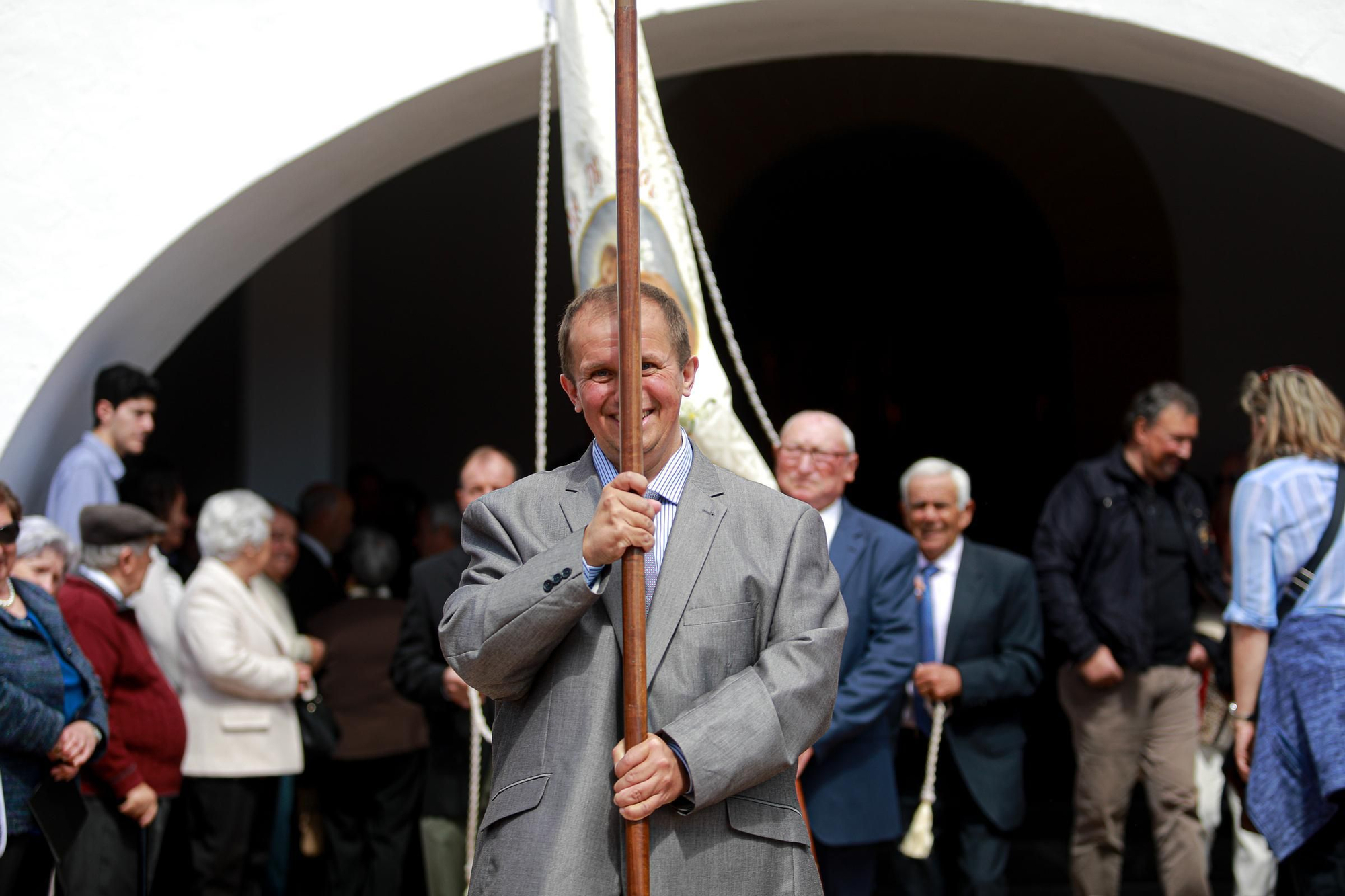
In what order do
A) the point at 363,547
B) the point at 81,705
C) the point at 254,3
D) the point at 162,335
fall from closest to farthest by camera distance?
the point at 81,705, the point at 254,3, the point at 162,335, the point at 363,547

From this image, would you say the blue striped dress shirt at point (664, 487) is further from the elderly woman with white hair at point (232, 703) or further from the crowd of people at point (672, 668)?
the elderly woman with white hair at point (232, 703)

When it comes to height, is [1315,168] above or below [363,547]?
above

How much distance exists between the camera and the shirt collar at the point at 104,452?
184 inches

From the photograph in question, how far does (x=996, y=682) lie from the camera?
4.72 metres

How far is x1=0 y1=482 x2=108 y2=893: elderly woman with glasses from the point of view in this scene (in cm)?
354

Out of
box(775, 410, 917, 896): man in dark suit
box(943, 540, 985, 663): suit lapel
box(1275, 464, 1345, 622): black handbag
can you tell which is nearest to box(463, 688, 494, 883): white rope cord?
box(775, 410, 917, 896): man in dark suit

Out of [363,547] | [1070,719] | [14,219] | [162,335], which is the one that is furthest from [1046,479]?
[14,219]

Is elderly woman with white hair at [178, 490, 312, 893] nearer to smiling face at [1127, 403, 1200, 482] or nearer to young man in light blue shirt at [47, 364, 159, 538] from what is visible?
young man in light blue shirt at [47, 364, 159, 538]

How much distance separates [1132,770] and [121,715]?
134 inches

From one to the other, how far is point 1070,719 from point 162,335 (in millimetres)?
3577

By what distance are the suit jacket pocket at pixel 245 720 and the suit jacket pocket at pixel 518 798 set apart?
9.11 feet

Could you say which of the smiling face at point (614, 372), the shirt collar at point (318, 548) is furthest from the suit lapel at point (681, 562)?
the shirt collar at point (318, 548)

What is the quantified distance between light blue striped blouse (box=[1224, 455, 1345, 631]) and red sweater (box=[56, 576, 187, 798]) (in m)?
3.10

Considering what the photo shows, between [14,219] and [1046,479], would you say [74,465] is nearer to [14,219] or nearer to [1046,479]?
[14,219]
